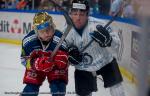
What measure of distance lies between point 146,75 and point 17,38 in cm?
677

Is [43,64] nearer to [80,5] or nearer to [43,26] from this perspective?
[43,26]

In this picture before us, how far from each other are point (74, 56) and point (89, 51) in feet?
0.59

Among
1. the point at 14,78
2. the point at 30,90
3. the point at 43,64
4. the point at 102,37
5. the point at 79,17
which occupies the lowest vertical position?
the point at 14,78

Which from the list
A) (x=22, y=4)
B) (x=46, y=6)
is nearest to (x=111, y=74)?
(x=46, y=6)

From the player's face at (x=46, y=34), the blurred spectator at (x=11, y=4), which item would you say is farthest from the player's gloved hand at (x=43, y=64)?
the blurred spectator at (x=11, y=4)

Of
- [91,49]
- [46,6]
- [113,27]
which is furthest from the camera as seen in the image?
[46,6]

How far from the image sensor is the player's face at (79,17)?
6.63ft

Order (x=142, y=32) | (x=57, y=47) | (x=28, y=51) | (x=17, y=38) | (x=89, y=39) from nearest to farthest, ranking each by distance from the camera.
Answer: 1. (x=142, y=32)
2. (x=57, y=47)
3. (x=28, y=51)
4. (x=89, y=39)
5. (x=17, y=38)

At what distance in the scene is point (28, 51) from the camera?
6.66 ft

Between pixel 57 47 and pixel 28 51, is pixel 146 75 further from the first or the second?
pixel 28 51

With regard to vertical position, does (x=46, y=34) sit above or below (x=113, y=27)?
above

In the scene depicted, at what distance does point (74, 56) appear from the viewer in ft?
6.74

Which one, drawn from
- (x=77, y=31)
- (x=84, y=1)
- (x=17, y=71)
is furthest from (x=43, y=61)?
(x=17, y=71)

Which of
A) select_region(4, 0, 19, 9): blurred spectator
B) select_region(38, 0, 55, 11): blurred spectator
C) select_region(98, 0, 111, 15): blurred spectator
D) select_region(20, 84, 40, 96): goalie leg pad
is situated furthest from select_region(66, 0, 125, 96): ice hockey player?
select_region(4, 0, 19, 9): blurred spectator
